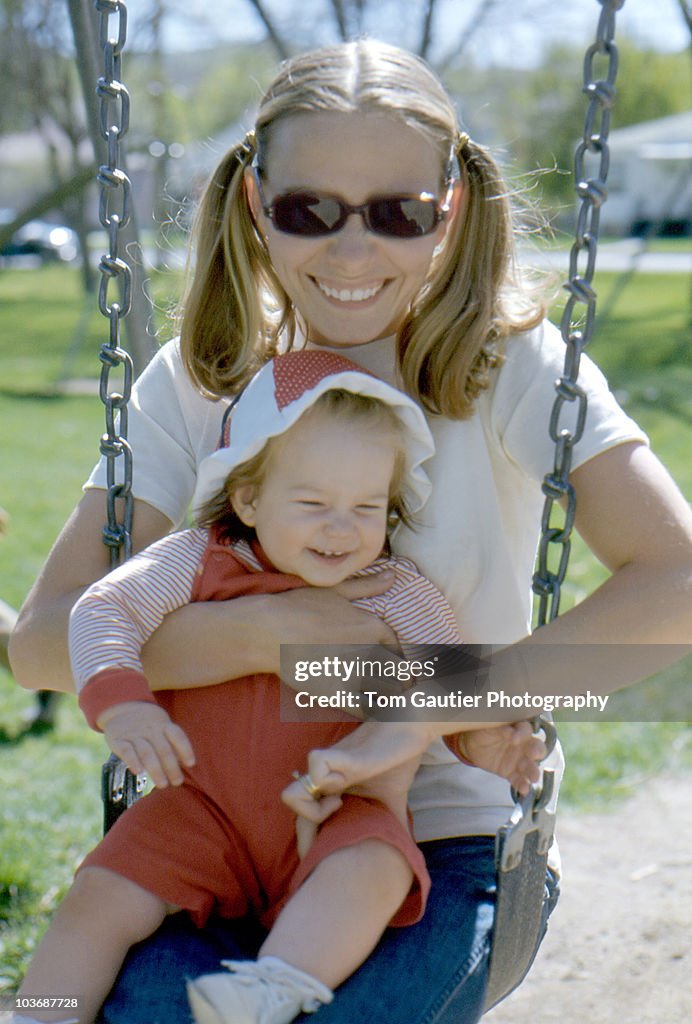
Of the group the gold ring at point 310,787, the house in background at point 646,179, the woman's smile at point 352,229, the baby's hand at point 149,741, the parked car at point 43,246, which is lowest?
the parked car at point 43,246

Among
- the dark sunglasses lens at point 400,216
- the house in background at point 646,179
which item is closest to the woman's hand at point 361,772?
the dark sunglasses lens at point 400,216

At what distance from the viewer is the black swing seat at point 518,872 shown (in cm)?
178

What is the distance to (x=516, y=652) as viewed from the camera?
186 cm

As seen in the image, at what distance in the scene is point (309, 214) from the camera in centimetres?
201

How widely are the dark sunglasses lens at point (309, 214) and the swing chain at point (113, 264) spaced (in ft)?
0.94

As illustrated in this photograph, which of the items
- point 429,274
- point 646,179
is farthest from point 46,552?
point 646,179

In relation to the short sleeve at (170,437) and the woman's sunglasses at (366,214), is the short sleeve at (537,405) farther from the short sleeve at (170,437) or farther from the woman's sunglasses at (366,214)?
the short sleeve at (170,437)

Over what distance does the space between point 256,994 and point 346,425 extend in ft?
2.65

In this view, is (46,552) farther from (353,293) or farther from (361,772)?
(361,772)

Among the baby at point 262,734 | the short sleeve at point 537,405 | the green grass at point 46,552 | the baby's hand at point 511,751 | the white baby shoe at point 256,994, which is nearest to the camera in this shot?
the white baby shoe at point 256,994

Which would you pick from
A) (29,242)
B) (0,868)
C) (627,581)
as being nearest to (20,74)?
(29,242)

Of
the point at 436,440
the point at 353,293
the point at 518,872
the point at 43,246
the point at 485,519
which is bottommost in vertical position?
the point at 43,246

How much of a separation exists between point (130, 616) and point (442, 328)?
0.67 metres

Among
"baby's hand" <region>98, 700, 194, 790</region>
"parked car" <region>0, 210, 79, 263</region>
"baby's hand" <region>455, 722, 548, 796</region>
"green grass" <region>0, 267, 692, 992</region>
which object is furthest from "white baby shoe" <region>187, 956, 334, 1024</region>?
"parked car" <region>0, 210, 79, 263</region>
